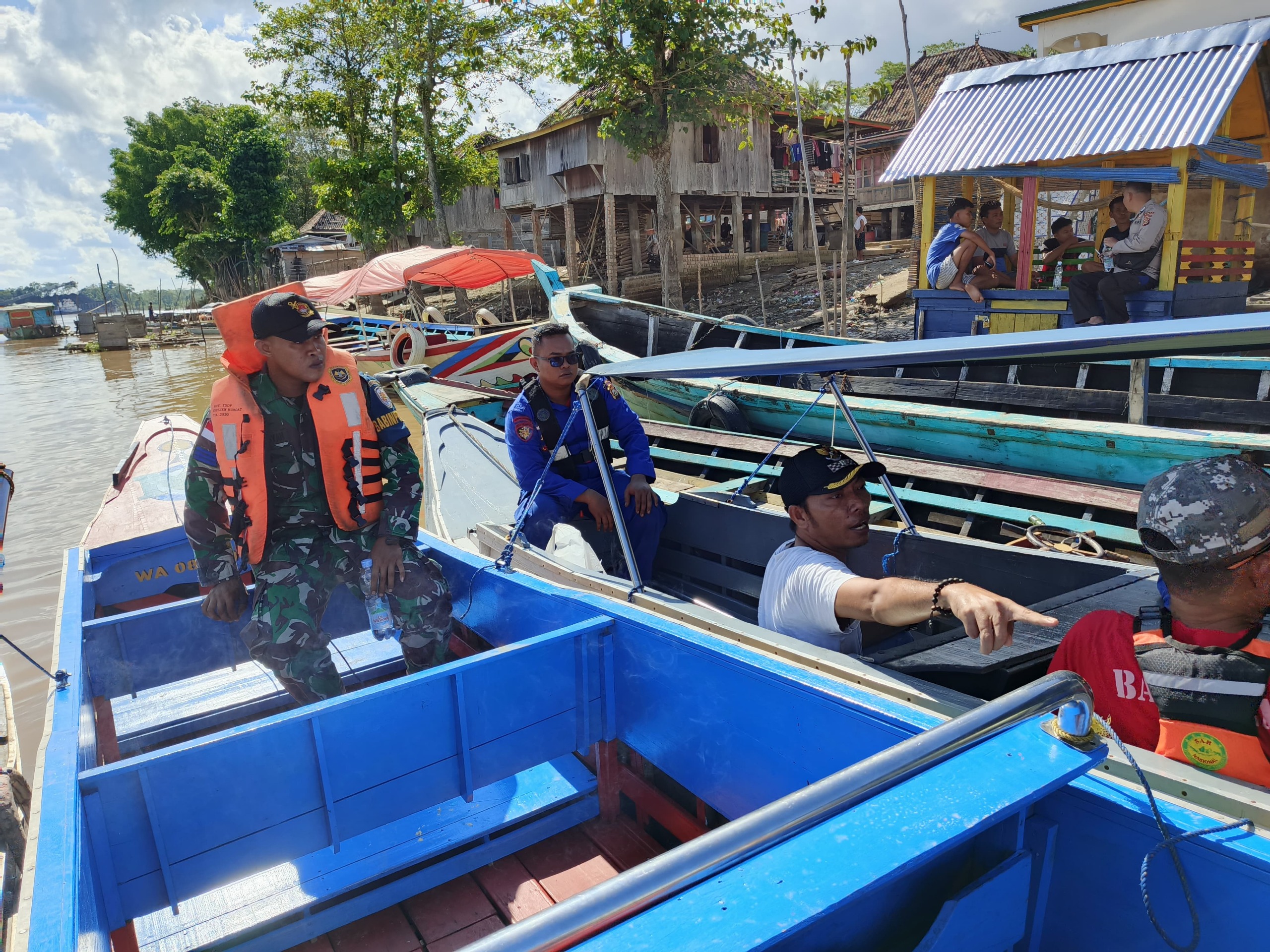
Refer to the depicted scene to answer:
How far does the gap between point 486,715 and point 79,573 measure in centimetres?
270

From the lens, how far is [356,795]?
2.20 m

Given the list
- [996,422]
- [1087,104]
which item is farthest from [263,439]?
[1087,104]

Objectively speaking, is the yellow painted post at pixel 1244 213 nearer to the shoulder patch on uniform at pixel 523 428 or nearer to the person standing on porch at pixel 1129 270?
the person standing on porch at pixel 1129 270

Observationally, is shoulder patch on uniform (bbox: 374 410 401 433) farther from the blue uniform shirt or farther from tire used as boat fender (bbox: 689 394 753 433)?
tire used as boat fender (bbox: 689 394 753 433)

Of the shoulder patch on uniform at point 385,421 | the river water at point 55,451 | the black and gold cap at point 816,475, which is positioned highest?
the shoulder patch on uniform at point 385,421

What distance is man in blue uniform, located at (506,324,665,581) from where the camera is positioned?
400cm

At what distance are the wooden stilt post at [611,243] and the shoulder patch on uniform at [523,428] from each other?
54.3 ft

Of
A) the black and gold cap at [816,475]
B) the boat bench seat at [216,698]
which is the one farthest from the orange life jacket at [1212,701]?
the boat bench seat at [216,698]

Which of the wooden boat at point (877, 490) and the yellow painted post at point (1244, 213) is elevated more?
the yellow painted post at point (1244, 213)

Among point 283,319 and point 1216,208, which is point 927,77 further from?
point 283,319

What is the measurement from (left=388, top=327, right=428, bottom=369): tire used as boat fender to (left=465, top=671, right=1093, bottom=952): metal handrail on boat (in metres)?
13.1

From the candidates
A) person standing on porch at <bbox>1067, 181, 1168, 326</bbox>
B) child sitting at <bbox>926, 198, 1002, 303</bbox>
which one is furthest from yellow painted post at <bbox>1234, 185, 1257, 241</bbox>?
child sitting at <bbox>926, 198, 1002, 303</bbox>

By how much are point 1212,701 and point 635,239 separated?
73.8 ft

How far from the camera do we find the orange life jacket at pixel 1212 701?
55.8 inches
